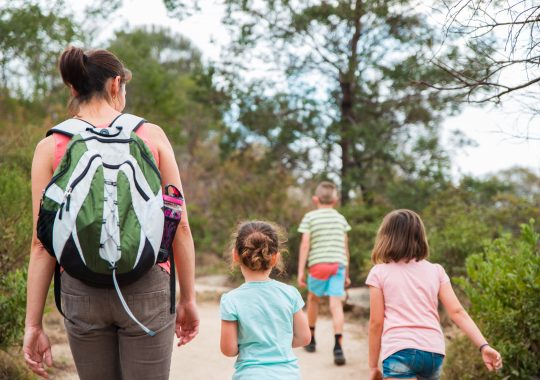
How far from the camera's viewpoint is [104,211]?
6.65 ft

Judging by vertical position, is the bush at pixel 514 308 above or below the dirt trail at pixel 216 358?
above

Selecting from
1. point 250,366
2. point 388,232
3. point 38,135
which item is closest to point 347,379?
point 388,232

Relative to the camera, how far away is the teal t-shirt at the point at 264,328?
2.72 meters

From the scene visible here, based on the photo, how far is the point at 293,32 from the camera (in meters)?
12.6

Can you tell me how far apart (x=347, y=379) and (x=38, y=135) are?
202 inches

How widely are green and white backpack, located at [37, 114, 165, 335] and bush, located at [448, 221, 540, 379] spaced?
3033mm

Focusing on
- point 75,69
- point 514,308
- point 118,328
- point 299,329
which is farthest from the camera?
point 514,308

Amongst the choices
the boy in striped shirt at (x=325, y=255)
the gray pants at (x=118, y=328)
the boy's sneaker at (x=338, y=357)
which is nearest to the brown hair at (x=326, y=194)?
the boy in striped shirt at (x=325, y=255)

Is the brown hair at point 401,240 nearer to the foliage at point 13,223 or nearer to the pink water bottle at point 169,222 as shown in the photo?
the pink water bottle at point 169,222

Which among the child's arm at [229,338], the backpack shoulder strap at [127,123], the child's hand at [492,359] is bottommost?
the child's hand at [492,359]

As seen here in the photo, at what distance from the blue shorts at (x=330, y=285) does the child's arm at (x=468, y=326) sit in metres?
3.11

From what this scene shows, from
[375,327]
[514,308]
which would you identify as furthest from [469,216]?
[375,327]

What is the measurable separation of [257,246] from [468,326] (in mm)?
1150

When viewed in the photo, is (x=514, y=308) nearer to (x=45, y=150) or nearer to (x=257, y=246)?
(x=257, y=246)
